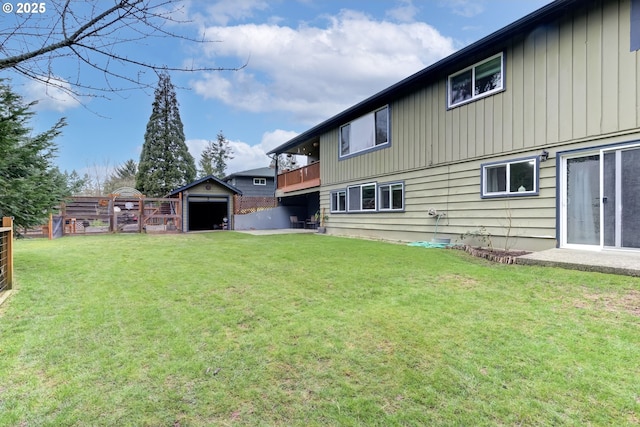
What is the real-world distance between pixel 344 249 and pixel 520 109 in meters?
5.08

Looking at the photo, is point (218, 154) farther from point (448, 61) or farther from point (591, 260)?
point (591, 260)

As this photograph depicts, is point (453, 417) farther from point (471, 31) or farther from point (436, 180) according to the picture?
point (471, 31)

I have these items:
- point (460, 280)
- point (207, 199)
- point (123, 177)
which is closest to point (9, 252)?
point (460, 280)

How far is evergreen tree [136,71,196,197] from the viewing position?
Answer: 29562 mm

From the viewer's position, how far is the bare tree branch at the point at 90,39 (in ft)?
6.73

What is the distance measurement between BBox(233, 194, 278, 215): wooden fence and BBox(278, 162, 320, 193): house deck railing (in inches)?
58.8

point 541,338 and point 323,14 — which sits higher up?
point 323,14

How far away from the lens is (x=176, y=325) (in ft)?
10.5

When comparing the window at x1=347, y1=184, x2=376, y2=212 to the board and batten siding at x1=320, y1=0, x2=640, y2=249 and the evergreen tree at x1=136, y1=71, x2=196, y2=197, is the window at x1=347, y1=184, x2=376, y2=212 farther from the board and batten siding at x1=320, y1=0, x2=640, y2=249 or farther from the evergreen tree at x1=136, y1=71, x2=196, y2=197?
the evergreen tree at x1=136, y1=71, x2=196, y2=197

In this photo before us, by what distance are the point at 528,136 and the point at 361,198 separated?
247 inches

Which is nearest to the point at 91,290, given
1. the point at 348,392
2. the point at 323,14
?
the point at 348,392

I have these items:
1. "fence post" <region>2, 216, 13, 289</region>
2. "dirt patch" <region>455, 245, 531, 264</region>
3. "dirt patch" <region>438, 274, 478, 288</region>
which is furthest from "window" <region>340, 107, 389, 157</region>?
"fence post" <region>2, 216, 13, 289</region>

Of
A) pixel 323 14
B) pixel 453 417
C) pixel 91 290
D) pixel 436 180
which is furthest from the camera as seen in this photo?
pixel 436 180

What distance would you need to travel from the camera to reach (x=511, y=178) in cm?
737
